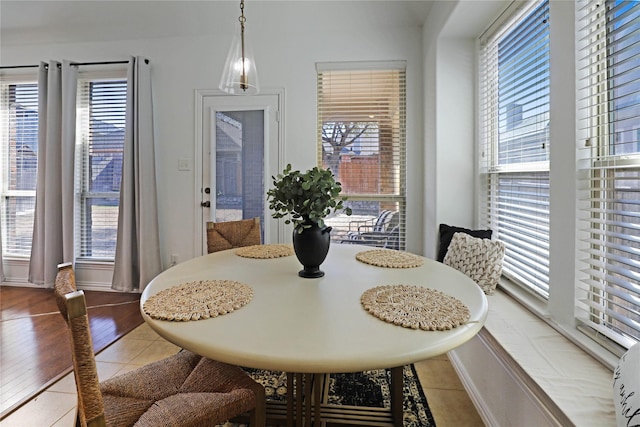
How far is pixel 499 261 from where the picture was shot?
1992mm

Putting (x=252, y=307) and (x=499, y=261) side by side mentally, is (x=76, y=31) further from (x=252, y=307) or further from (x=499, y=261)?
(x=499, y=261)

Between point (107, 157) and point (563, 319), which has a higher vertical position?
point (107, 157)

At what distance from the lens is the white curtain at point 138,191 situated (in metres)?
3.21

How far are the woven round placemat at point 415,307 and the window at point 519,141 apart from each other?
964mm

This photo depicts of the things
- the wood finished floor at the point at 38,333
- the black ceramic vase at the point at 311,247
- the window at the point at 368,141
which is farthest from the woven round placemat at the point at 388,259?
the wood finished floor at the point at 38,333

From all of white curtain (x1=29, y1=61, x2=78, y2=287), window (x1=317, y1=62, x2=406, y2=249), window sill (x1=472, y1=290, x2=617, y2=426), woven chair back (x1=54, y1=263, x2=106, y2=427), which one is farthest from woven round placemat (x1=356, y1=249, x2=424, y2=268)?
white curtain (x1=29, y1=61, x2=78, y2=287)

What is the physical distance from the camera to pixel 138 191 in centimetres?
322

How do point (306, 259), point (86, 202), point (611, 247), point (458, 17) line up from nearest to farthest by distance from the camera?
1. point (611, 247)
2. point (306, 259)
3. point (458, 17)
4. point (86, 202)

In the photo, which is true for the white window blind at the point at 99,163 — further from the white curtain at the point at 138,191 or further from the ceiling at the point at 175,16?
the ceiling at the point at 175,16

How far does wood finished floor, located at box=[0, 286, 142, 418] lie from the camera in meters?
1.91

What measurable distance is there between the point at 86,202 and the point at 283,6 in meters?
2.83

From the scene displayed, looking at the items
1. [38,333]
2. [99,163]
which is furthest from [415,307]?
[99,163]

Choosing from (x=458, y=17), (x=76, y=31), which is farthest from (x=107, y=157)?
(x=458, y=17)

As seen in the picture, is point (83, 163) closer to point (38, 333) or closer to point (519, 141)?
point (38, 333)
